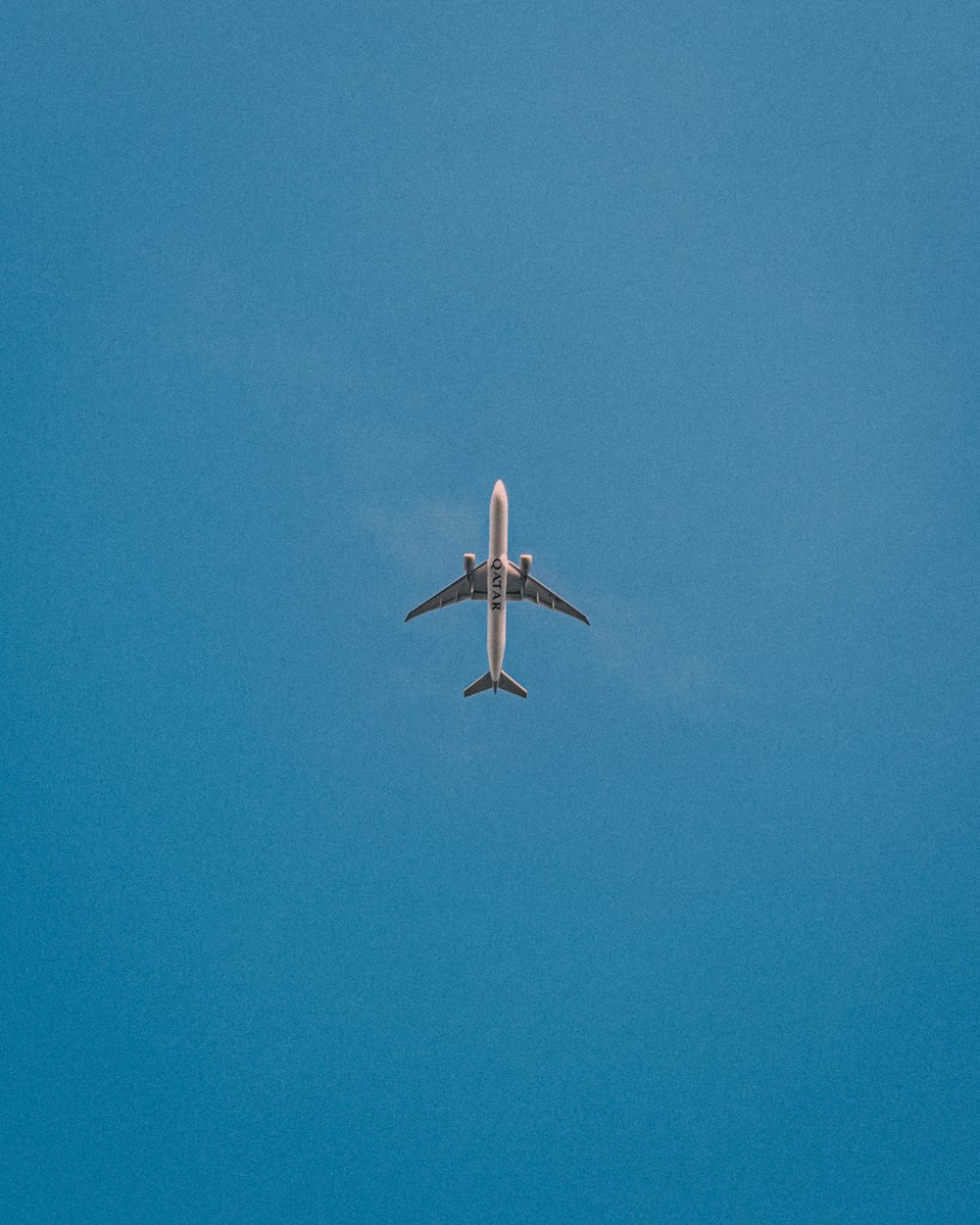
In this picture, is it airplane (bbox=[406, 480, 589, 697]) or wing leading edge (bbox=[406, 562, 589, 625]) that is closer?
airplane (bbox=[406, 480, 589, 697])

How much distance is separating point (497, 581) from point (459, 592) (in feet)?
34.2

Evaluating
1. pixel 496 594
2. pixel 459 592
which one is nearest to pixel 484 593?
pixel 459 592

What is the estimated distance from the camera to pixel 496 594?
315 ft

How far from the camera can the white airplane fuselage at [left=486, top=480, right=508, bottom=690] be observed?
90812mm

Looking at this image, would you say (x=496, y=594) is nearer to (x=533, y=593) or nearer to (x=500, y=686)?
(x=533, y=593)

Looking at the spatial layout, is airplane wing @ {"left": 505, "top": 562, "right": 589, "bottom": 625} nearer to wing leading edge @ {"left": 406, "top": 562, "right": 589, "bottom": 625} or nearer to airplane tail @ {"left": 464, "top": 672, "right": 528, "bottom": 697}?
wing leading edge @ {"left": 406, "top": 562, "right": 589, "bottom": 625}

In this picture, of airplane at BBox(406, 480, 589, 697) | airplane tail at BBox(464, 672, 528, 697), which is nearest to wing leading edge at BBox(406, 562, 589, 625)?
airplane at BBox(406, 480, 589, 697)

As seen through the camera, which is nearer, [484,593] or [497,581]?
[497,581]

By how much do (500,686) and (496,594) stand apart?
700 inches

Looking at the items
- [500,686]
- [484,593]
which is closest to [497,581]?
[484,593]

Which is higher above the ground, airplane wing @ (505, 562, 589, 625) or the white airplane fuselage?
airplane wing @ (505, 562, 589, 625)

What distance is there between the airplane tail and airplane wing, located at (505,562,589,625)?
8.66 m

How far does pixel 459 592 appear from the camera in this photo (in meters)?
105

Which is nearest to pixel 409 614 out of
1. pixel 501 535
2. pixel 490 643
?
pixel 490 643
